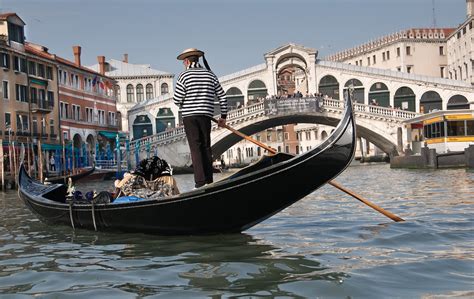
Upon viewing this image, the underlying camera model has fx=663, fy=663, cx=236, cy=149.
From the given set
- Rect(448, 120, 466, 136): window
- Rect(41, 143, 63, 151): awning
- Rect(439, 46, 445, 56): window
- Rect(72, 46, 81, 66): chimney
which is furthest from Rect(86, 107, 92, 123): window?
Rect(439, 46, 445, 56): window

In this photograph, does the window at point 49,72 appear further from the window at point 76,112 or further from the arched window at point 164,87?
the arched window at point 164,87

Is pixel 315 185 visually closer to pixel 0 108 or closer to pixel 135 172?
pixel 135 172

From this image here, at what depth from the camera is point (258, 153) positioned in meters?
38.6

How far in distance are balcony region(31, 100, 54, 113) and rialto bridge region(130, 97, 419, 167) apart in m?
3.83

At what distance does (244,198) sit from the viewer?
3594 mm

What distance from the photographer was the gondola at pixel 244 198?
3449 millimetres

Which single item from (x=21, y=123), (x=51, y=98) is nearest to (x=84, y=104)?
(x=51, y=98)

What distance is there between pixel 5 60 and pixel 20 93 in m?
1.10

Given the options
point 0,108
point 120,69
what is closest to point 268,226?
point 0,108

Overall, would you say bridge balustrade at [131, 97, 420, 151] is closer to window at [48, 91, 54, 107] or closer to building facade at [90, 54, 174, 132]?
window at [48, 91, 54, 107]

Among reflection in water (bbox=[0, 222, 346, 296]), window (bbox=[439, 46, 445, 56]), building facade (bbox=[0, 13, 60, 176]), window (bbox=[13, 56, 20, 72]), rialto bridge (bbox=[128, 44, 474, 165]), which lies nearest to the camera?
reflection in water (bbox=[0, 222, 346, 296])

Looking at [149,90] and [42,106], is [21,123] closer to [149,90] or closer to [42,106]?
[42,106]

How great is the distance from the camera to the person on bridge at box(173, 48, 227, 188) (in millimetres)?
3979

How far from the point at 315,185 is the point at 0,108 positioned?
49.0 ft
